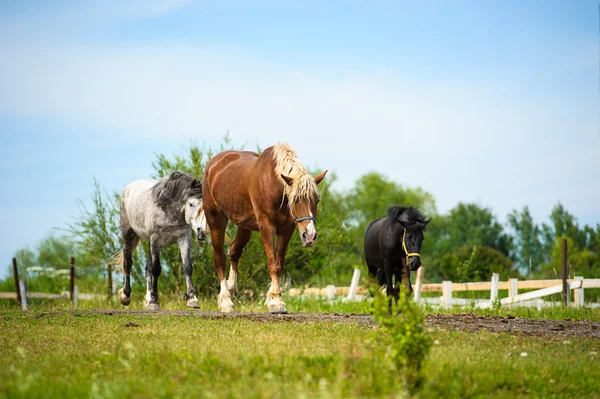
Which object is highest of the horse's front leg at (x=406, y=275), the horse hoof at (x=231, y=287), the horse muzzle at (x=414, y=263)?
the horse muzzle at (x=414, y=263)

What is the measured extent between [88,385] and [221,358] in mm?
1183

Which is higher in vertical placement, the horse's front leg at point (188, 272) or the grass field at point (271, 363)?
the horse's front leg at point (188, 272)

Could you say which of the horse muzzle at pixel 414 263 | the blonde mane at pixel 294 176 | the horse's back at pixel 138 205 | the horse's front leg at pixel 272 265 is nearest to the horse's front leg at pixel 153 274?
the horse's back at pixel 138 205

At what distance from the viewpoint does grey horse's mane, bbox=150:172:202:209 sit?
13.0 meters

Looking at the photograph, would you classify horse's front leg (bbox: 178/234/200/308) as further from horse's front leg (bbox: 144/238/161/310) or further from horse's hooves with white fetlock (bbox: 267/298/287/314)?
horse's hooves with white fetlock (bbox: 267/298/287/314)

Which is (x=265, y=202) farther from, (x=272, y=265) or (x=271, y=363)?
(x=271, y=363)

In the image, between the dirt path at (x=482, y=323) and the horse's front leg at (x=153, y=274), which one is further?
the horse's front leg at (x=153, y=274)

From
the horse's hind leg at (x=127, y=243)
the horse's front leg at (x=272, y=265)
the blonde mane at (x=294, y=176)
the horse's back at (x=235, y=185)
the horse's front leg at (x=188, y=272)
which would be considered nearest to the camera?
the blonde mane at (x=294, y=176)

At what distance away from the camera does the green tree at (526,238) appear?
7575cm

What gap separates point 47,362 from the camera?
243 inches

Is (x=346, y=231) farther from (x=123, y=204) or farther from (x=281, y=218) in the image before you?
(x=281, y=218)

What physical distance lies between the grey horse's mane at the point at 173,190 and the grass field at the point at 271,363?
4.63m

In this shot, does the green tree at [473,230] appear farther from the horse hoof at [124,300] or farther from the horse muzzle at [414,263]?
the horse muzzle at [414,263]

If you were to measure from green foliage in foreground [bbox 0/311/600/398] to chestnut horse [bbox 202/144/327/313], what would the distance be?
6.53 ft
